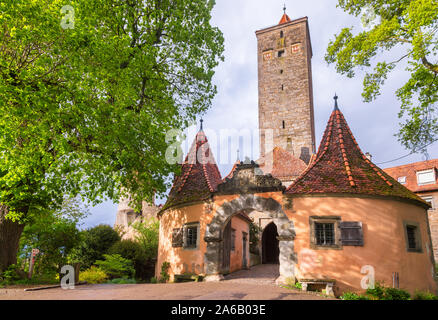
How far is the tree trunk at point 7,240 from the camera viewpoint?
34.9 feet

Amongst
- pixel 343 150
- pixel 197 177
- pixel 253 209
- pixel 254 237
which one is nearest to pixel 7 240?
pixel 197 177

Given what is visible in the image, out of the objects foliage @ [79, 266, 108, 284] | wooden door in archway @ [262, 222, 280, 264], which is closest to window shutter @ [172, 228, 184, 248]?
foliage @ [79, 266, 108, 284]

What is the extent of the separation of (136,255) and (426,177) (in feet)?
80.9

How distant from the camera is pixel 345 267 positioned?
33.2ft

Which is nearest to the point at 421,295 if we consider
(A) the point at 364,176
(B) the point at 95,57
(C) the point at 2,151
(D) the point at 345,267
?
(D) the point at 345,267

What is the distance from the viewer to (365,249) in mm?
10211

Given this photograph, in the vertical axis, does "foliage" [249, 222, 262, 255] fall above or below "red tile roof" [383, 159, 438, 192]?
below

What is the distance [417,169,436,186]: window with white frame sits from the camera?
26059 mm

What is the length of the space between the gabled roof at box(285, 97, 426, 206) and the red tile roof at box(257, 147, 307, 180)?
1157cm

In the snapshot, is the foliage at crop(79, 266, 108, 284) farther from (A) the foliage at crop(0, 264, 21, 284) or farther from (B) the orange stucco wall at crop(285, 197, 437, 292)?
(B) the orange stucco wall at crop(285, 197, 437, 292)

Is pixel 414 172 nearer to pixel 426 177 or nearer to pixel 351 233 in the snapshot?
pixel 426 177
